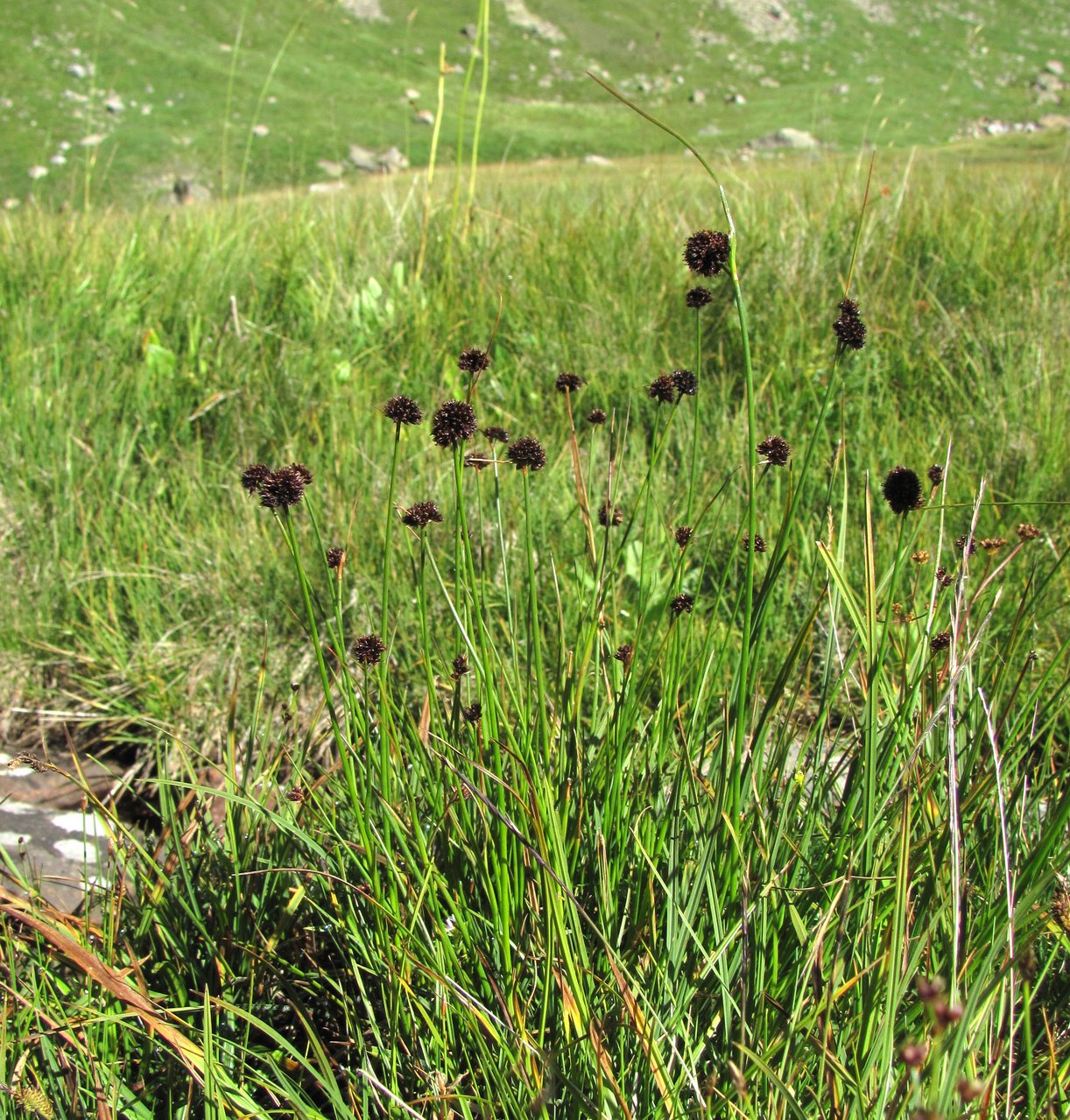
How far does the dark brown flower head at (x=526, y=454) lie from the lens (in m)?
1.01

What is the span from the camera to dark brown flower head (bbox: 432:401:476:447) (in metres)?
0.89

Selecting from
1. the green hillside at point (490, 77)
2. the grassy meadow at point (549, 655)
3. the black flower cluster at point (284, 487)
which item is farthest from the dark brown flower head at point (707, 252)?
the green hillside at point (490, 77)

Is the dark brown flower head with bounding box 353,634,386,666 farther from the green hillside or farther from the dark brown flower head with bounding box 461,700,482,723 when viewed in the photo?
the green hillside

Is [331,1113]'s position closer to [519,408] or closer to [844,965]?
[844,965]

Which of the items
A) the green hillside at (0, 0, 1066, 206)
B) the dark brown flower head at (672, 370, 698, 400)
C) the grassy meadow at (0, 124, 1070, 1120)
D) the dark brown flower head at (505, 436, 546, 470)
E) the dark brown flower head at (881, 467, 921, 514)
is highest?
the green hillside at (0, 0, 1066, 206)

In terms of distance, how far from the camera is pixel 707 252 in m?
0.89

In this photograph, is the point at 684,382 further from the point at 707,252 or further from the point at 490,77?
the point at 490,77

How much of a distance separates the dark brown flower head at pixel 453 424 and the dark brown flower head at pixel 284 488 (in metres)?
0.14

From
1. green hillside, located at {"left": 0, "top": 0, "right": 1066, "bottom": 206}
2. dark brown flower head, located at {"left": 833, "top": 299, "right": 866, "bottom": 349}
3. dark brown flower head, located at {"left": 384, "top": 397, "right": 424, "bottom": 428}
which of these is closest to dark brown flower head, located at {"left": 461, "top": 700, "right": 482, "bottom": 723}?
dark brown flower head, located at {"left": 384, "top": 397, "right": 424, "bottom": 428}

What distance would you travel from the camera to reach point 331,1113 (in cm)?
114

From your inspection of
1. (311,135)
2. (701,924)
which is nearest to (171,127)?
(311,135)

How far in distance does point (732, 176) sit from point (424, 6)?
36232 mm

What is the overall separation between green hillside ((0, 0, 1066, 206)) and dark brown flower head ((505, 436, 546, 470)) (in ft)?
52.4

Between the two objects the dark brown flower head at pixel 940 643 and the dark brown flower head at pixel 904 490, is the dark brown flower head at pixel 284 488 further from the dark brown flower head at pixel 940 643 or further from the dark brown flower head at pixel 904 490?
the dark brown flower head at pixel 940 643
